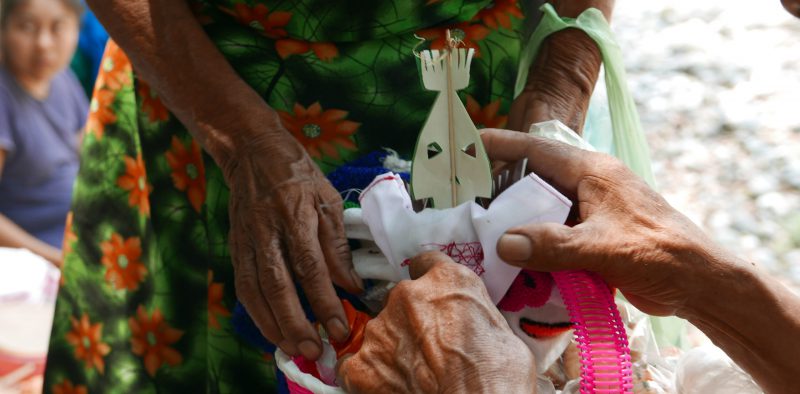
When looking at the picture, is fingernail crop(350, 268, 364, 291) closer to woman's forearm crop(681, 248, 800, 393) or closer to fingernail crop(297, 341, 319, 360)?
fingernail crop(297, 341, 319, 360)

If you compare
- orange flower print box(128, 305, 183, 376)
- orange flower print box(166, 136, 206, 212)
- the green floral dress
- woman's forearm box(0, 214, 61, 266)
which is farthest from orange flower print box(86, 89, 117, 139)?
woman's forearm box(0, 214, 61, 266)

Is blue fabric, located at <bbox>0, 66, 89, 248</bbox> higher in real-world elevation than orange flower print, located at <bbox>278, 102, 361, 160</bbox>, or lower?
Result: lower

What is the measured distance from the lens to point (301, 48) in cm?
133

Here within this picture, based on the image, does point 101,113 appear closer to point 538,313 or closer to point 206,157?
point 206,157

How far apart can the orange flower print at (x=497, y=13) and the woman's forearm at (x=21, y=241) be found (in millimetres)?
1985

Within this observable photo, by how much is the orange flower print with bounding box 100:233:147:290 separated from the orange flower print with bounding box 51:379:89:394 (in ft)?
0.72

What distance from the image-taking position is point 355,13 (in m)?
1.30

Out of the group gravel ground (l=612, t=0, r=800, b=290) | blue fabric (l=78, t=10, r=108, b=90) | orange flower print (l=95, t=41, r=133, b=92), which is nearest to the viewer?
orange flower print (l=95, t=41, r=133, b=92)

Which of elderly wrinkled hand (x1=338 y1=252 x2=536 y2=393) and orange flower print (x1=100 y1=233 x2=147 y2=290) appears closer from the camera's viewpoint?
elderly wrinkled hand (x1=338 y1=252 x2=536 y2=393)

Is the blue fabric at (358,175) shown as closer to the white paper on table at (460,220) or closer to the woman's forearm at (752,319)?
the white paper on table at (460,220)

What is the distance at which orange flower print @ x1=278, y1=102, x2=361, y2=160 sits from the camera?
4.46 feet

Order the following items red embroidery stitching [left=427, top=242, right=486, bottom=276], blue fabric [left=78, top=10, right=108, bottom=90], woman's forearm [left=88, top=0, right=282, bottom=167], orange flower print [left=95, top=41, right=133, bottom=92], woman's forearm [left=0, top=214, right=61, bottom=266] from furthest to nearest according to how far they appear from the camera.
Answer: blue fabric [left=78, top=10, right=108, bottom=90]
woman's forearm [left=0, top=214, right=61, bottom=266]
orange flower print [left=95, top=41, right=133, bottom=92]
woman's forearm [left=88, top=0, right=282, bottom=167]
red embroidery stitching [left=427, top=242, right=486, bottom=276]

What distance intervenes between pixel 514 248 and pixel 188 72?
59 cm

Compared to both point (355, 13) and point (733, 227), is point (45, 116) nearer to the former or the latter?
point (355, 13)
